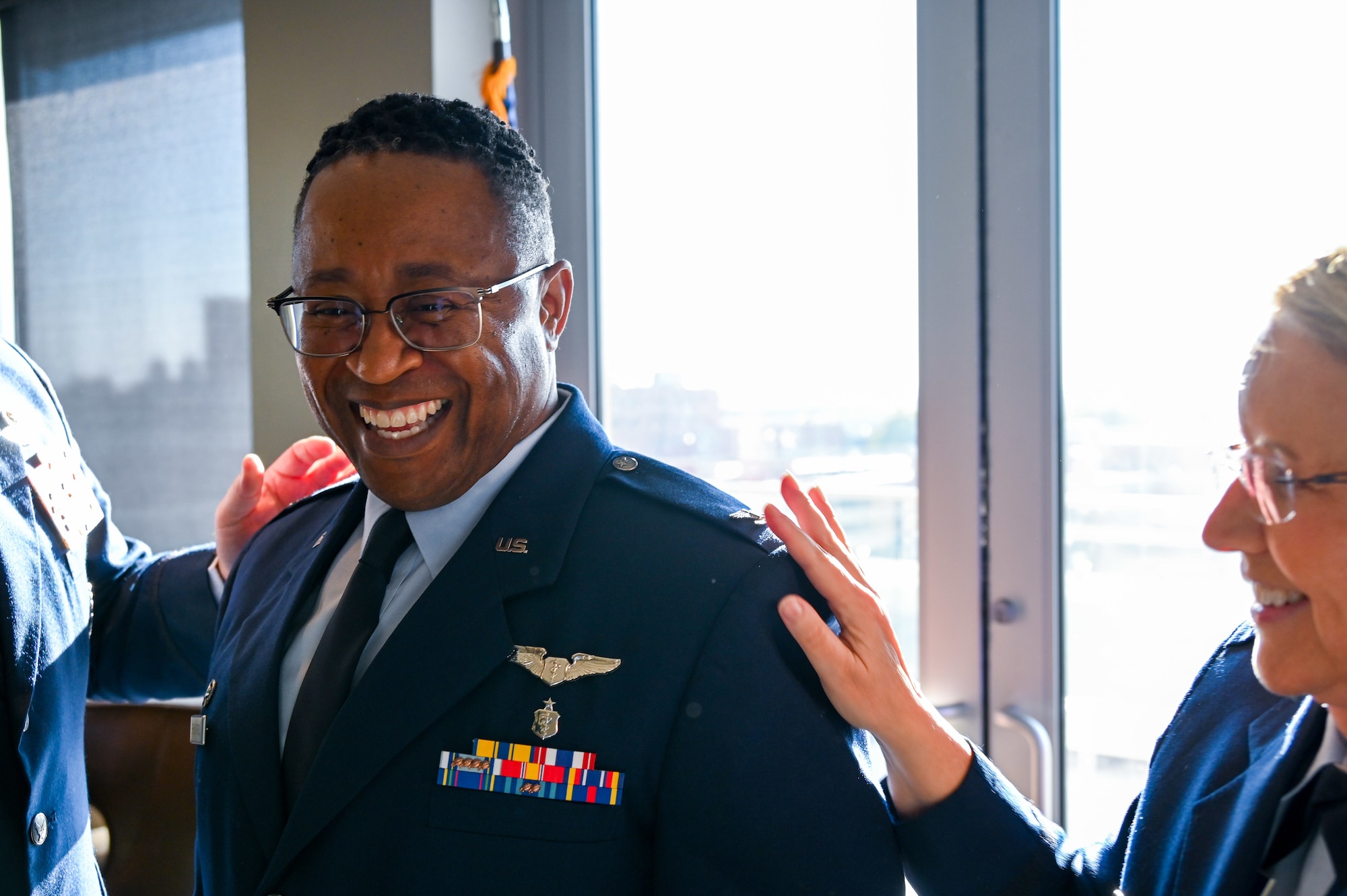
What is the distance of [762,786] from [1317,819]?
0.51 metres

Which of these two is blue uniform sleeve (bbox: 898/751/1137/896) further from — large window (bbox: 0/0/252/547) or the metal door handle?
large window (bbox: 0/0/252/547)

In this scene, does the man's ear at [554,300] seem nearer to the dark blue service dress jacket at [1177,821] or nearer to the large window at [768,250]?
the dark blue service dress jacket at [1177,821]

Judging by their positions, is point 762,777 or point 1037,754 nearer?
point 762,777

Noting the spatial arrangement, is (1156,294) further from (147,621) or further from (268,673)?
(147,621)

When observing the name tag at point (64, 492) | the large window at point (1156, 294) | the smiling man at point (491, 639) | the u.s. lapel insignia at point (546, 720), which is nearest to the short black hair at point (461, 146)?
the smiling man at point (491, 639)

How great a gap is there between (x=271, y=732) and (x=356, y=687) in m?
0.15

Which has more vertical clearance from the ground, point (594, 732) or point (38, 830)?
point (594, 732)

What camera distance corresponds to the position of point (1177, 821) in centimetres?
102

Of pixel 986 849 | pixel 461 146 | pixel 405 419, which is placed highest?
pixel 461 146

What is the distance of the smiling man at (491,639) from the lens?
914mm

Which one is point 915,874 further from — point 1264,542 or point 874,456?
point 874,456

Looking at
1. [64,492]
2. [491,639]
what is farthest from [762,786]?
[64,492]

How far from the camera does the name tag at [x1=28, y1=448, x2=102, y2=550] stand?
4.70 ft

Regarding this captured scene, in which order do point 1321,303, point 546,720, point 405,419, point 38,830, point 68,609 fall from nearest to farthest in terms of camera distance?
point 1321,303 → point 546,720 → point 405,419 → point 38,830 → point 68,609
